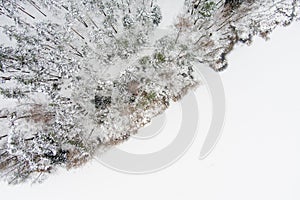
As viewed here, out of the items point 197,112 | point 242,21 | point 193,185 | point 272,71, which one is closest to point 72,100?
point 197,112

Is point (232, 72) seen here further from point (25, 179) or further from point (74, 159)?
point (25, 179)

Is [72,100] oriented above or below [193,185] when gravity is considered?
above

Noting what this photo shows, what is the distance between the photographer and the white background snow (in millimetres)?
13695

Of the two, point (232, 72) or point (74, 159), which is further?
point (232, 72)

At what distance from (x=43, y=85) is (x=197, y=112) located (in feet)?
26.1

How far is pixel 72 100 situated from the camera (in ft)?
42.7

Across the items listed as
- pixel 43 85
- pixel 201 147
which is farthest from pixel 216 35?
pixel 43 85

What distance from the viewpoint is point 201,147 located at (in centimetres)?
1394

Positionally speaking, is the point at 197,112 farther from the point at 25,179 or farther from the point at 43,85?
the point at 25,179

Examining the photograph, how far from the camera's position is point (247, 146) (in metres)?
14.2

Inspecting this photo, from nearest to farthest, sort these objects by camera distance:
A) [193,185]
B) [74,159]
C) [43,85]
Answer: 1. [43,85]
2. [74,159]
3. [193,185]

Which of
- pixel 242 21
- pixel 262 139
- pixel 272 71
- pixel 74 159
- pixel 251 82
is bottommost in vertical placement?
pixel 74 159

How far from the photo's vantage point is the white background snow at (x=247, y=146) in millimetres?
13695

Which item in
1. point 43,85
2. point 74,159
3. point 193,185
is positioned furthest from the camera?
point 193,185
